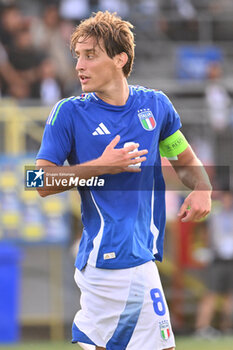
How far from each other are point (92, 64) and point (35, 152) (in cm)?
779

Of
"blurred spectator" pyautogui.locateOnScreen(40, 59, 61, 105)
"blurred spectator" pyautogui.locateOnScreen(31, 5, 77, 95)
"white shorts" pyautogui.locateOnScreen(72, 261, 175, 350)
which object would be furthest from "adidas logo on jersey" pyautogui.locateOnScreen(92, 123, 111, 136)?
"blurred spectator" pyautogui.locateOnScreen(31, 5, 77, 95)

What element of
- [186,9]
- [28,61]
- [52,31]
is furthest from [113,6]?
[28,61]

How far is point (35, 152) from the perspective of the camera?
39.1 feet

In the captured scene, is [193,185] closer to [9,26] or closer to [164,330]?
[164,330]

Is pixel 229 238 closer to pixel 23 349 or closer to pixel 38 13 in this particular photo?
pixel 23 349

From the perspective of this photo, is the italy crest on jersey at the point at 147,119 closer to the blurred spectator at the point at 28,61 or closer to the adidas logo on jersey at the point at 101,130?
the adidas logo on jersey at the point at 101,130

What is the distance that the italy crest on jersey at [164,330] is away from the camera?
420 cm

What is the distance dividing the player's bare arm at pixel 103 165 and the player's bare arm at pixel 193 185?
1.20ft

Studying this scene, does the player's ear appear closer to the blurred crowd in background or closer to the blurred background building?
the blurred background building

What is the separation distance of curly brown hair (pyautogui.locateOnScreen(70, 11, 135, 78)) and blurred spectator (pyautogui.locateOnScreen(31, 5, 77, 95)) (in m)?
8.99

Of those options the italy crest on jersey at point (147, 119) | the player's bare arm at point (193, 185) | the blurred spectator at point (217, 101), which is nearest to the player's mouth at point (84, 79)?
the italy crest on jersey at point (147, 119)

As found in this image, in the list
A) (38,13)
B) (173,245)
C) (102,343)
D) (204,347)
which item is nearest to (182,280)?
(173,245)

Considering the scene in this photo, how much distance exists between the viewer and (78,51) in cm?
426

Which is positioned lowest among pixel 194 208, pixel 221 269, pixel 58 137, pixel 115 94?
pixel 221 269
